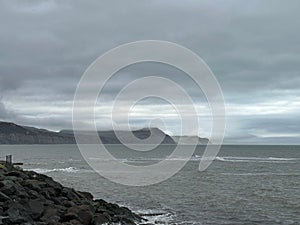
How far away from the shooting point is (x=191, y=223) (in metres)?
21.7

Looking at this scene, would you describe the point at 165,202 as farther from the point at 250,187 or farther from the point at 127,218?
the point at 250,187

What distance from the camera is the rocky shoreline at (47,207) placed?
50.4 feet

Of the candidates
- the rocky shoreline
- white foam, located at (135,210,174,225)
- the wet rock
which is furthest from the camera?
white foam, located at (135,210,174,225)

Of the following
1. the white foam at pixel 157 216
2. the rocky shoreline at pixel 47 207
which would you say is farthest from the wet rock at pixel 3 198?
the white foam at pixel 157 216

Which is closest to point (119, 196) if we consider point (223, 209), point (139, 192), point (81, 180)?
point (139, 192)

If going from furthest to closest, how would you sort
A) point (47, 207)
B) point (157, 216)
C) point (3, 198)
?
point (157, 216) < point (47, 207) < point (3, 198)

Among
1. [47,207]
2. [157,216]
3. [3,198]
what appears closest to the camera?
[3,198]

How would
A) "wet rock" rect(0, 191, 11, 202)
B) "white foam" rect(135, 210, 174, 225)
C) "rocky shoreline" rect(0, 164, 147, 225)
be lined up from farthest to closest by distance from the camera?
"white foam" rect(135, 210, 174, 225), "wet rock" rect(0, 191, 11, 202), "rocky shoreline" rect(0, 164, 147, 225)

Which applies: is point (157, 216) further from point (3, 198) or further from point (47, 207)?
point (3, 198)

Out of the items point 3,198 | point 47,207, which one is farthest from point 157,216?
point 3,198

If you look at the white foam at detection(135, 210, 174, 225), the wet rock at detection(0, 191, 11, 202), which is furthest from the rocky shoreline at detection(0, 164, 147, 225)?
the white foam at detection(135, 210, 174, 225)

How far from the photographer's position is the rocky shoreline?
15.4m

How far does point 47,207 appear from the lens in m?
16.8

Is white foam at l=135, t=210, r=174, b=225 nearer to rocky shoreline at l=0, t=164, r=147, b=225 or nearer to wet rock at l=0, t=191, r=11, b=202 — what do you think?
rocky shoreline at l=0, t=164, r=147, b=225
